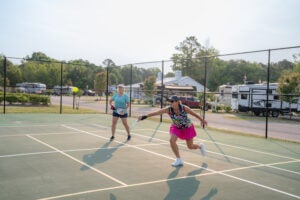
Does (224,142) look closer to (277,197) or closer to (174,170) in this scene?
(174,170)

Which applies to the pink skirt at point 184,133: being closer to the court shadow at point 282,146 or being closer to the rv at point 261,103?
the court shadow at point 282,146

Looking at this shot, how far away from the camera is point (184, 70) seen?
7662 centimetres

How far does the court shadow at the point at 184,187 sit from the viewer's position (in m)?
5.24

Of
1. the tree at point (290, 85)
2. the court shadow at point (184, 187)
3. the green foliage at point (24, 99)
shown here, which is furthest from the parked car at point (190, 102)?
the court shadow at point (184, 187)

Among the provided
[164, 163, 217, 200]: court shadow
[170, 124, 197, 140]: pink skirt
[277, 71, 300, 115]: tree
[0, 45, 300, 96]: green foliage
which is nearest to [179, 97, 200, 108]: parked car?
[277, 71, 300, 115]: tree

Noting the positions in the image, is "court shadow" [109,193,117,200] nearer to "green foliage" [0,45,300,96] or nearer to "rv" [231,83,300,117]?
"rv" [231,83,300,117]

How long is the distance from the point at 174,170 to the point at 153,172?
1.67 feet

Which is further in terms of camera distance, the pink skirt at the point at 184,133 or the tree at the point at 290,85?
the tree at the point at 290,85

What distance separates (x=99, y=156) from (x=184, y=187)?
3.15 metres

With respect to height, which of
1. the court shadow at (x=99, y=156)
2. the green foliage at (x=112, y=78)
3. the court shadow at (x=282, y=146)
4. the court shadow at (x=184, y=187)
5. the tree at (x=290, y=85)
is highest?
the green foliage at (x=112, y=78)

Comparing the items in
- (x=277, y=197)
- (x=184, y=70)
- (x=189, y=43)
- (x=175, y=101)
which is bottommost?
(x=277, y=197)

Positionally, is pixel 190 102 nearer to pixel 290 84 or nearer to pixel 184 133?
pixel 290 84

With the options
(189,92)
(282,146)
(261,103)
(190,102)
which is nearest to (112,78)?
(190,102)

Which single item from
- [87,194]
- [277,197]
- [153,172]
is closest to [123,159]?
[153,172]
